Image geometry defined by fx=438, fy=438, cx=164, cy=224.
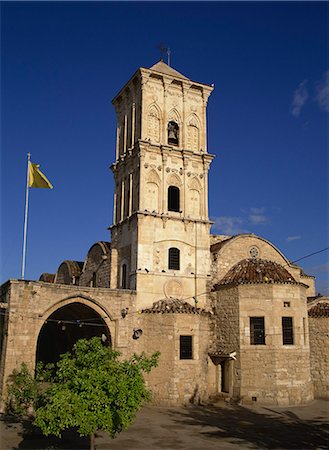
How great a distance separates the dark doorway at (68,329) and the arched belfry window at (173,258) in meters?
5.27

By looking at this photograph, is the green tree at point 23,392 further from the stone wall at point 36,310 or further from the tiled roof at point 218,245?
the tiled roof at point 218,245

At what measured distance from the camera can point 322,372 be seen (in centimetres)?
2625

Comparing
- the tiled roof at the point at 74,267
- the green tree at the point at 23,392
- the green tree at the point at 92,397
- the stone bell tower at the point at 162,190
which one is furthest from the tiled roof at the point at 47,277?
the green tree at the point at 92,397

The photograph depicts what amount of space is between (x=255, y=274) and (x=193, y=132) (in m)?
10.5

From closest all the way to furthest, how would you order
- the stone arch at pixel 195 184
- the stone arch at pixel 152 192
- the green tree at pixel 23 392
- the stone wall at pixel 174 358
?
the green tree at pixel 23 392, the stone wall at pixel 174 358, the stone arch at pixel 152 192, the stone arch at pixel 195 184

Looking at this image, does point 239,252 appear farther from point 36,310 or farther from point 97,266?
point 36,310

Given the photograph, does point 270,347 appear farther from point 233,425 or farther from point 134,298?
point 134,298

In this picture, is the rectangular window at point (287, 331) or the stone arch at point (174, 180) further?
the stone arch at point (174, 180)

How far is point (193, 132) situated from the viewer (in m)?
29.6

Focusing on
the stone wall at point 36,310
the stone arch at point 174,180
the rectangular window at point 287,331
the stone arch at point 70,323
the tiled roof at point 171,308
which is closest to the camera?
the stone wall at point 36,310

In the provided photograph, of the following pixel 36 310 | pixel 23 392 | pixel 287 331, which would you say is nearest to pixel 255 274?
pixel 287 331

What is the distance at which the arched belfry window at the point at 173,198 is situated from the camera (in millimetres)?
27906

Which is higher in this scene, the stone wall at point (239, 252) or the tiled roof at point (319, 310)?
the stone wall at point (239, 252)

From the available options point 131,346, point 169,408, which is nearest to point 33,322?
point 131,346
